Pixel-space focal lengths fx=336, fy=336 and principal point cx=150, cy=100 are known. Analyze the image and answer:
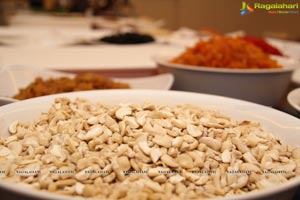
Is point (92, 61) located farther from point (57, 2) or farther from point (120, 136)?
point (57, 2)

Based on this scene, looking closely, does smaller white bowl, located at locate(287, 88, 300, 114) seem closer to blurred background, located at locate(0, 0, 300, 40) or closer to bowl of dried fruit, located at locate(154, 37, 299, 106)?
bowl of dried fruit, located at locate(154, 37, 299, 106)

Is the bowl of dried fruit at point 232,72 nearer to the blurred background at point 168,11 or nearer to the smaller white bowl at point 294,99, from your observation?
the smaller white bowl at point 294,99

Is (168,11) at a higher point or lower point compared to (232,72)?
higher

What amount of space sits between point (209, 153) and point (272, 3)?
10.4 inches

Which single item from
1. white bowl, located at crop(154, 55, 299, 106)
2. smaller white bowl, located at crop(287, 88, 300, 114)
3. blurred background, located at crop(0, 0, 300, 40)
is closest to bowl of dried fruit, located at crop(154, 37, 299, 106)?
white bowl, located at crop(154, 55, 299, 106)

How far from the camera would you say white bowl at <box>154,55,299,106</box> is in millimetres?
641

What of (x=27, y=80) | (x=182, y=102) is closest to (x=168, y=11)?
(x=27, y=80)

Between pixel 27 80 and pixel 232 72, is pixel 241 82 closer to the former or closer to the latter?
pixel 232 72

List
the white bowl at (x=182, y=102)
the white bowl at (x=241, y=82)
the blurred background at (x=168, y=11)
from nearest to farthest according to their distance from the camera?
the white bowl at (x=182, y=102), the white bowl at (x=241, y=82), the blurred background at (x=168, y=11)

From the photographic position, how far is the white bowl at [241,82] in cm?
64

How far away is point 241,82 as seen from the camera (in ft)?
2.11

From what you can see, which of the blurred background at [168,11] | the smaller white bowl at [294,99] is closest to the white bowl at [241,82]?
the smaller white bowl at [294,99]

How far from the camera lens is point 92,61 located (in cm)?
98

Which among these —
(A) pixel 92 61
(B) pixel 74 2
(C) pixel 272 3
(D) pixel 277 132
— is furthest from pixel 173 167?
(B) pixel 74 2
